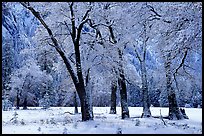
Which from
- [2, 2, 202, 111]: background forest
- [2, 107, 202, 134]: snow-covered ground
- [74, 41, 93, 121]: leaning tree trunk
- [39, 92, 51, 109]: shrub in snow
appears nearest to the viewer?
[2, 2, 202, 111]: background forest

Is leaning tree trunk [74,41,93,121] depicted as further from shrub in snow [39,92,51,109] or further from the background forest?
shrub in snow [39,92,51,109]

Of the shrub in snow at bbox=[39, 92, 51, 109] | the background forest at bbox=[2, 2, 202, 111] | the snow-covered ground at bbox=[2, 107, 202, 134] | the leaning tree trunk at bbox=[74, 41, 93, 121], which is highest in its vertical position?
the background forest at bbox=[2, 2, 202, 111]

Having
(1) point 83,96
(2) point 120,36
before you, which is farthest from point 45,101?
(1) point 83,96

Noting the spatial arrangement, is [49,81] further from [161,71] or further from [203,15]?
[203,15]

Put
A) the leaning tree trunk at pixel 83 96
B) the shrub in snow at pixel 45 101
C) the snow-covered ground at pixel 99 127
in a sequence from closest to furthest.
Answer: the snow-covered ground at pixel 99 127 → the leaning tree trunk at pixel 83 96 → the shrub in snow at pixel 45 101

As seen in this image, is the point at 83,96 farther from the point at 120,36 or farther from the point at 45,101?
the point at 45,101

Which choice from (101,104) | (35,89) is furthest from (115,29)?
(101,104)

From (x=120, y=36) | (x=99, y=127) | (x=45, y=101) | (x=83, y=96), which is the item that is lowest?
(x=45, y=101)

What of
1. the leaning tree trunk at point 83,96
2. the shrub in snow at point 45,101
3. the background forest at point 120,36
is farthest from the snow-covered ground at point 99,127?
the shrub in snow at point 45,101

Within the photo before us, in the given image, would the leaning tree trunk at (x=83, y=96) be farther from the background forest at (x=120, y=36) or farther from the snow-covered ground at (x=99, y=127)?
Result: the snow-covered ground at (x=99, y=127)

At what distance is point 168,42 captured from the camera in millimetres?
13688

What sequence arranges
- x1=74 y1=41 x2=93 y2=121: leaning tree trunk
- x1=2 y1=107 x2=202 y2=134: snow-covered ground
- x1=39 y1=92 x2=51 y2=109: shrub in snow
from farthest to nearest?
x1=39 y1=92 x2=51 y2=109: shrub in snow
x1=74 y1=41 x2=93 y2=121: leaning tree trunk
x1=2 y1=107 x2=202 y2=134: snow-covered ground

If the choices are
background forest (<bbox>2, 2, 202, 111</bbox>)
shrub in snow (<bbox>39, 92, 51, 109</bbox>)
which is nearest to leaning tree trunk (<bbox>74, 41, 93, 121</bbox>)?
background forest (<bbox>2, 2, 202, 111</bbox>)

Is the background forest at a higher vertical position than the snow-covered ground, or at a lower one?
higher
